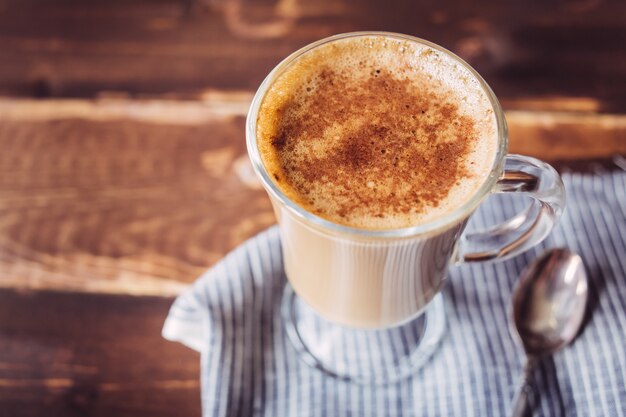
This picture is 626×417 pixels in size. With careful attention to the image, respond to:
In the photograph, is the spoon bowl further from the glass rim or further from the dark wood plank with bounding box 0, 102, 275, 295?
the dark wood plank with bounding box 0, 102, 275, 295

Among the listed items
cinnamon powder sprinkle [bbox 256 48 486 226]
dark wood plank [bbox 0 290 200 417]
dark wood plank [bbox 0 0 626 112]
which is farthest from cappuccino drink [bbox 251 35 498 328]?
dark wood plank [bbox 0 0 626 112]

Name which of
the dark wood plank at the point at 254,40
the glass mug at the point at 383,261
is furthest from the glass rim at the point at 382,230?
the dark wood plank at the point at 254,40

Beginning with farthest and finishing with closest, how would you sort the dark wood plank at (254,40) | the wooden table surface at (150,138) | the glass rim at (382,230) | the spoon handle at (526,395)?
the dark wood plank at (254,40) < the wooden table surface at (150,138) < the spoon handle at (526,395) < the glass rim at (382,230)

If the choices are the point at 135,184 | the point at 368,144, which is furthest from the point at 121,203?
the point at 368,144

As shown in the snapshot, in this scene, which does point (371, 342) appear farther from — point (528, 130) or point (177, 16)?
point (177, 16)

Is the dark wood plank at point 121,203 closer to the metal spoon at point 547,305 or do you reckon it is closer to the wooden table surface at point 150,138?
the wooden table surface at point 150,138

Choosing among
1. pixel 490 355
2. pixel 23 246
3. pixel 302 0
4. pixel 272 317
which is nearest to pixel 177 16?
pixel 302 0
